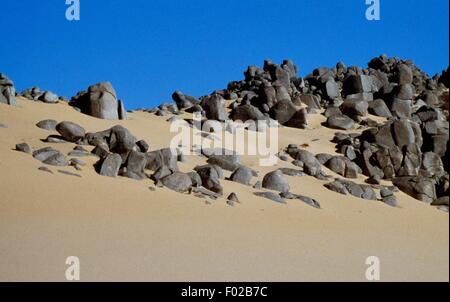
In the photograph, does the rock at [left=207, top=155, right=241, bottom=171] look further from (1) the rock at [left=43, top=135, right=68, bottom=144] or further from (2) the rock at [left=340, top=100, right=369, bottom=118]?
(2) the rock at [left=340, top=100, right=369, bottom=118]

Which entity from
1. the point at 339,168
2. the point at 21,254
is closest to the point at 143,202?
the point at 21,254

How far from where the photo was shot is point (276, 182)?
1434 cm

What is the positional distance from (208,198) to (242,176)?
8.89ft

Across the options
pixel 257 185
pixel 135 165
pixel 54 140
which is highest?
pixel 54 140

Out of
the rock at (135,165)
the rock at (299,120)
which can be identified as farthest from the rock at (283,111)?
the rock at (135,165)

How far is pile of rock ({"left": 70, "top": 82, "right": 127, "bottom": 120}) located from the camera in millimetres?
19922

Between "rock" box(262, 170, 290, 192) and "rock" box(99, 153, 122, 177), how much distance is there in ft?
15.1

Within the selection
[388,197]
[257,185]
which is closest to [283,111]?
[388,197]

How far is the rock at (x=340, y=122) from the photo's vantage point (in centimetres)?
2620

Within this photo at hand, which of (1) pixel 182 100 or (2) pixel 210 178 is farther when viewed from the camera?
(1) pixel 182 100

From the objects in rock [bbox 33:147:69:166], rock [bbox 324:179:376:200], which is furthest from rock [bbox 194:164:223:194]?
rock [bbox 324:179:376:200]

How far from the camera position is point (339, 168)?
17812mm

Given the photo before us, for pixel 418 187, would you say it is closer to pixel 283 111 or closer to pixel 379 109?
pixel 283 111

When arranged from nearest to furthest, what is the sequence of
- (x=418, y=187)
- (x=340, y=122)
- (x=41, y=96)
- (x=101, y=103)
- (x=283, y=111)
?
(x=418, y=187), (x=101, y=103), (x=41, y=96), (x=340, y=122), (x=283, y=111)
